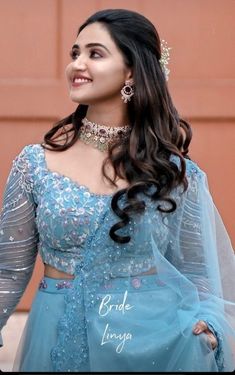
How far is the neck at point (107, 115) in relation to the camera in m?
2.88

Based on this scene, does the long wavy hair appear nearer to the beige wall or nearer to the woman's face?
the woman's face

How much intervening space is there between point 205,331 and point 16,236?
61 cm

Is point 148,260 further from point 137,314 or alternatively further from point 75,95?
point 75,95

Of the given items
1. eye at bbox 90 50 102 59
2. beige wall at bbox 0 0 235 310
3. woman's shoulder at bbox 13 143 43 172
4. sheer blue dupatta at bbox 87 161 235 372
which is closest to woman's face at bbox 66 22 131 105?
eye at bbox 90 50 102 59

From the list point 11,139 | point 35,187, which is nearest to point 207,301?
point 35,187

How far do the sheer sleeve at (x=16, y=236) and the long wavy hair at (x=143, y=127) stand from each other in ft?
0.47

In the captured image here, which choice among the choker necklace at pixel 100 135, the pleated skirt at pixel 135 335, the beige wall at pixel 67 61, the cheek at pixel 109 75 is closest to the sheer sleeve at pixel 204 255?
the pleated skirt at pixel 135 335

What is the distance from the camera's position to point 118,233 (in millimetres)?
2727

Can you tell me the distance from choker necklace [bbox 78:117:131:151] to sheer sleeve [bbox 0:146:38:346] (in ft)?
0.63

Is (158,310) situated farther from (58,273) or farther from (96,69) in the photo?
(96,69)

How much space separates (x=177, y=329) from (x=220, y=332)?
0.45 feet

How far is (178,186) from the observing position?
9.39 ft

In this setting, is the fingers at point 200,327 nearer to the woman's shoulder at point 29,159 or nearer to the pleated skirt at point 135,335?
the pleated skirt at point 135,335

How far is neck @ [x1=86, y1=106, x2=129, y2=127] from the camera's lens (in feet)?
9.43
